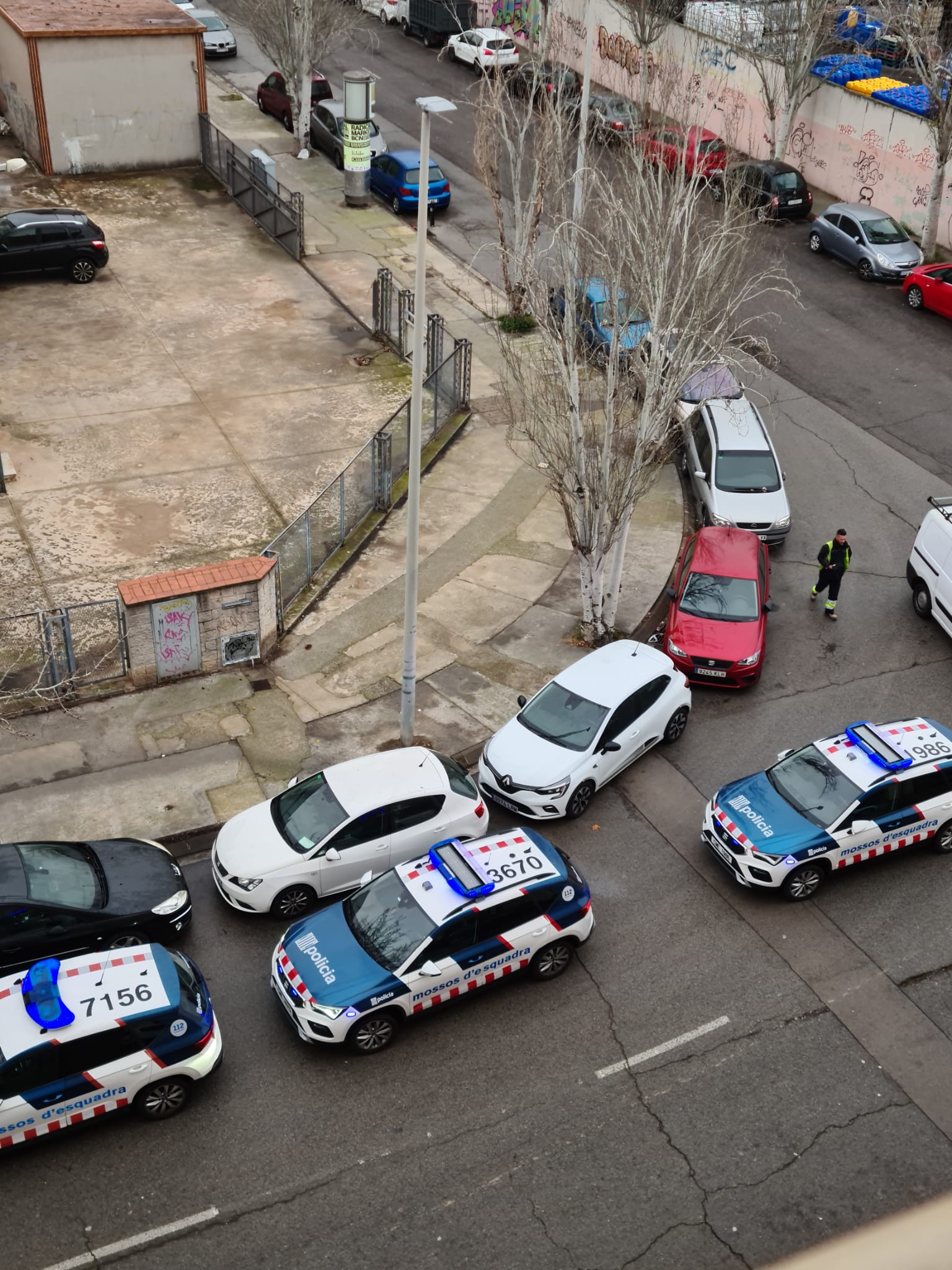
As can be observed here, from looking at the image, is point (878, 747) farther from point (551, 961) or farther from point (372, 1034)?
point (372, 1034)

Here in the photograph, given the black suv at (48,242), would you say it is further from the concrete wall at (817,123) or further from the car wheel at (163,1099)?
the car wheel at (163,1099)

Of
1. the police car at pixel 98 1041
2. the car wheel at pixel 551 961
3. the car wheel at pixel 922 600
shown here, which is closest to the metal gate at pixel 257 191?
the car wheel at pixel 922 600

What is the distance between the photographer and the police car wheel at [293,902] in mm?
14125

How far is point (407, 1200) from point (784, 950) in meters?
5.35

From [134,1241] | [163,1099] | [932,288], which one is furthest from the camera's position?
[932,288]

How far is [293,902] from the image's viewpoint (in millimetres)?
14234

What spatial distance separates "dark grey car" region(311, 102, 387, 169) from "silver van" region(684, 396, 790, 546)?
1839 centimetres

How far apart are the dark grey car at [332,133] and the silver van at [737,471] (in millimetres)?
18393

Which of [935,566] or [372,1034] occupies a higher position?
[935,566]

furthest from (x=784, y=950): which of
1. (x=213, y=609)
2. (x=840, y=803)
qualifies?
(x=213, y=609)

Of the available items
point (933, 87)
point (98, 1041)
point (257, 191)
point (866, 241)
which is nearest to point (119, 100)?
point (257, 191)

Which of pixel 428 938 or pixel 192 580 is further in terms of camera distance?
pixel 192 580

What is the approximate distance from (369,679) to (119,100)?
25782 mm

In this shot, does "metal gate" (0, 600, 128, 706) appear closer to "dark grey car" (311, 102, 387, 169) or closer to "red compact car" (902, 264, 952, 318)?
"red compact car" (902, 264, 952, 318)
